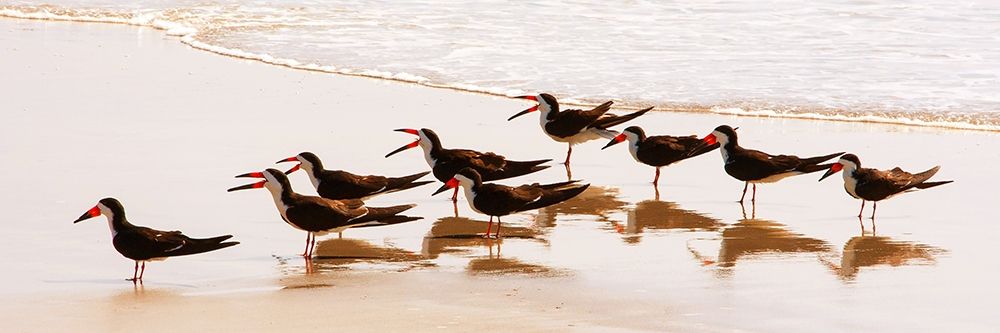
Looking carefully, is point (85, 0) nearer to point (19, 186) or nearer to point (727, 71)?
point (727, 71)

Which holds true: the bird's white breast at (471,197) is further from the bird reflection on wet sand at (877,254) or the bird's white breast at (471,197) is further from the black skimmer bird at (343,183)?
the bird reflection on wet sand at (877,254)

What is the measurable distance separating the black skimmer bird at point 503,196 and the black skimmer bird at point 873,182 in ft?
6.20

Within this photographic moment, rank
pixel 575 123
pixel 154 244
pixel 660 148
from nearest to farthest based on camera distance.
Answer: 1. pixel 154 244
2. pixel 660 148
3. pixel 575 123

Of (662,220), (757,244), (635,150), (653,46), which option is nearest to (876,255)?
(757,244)

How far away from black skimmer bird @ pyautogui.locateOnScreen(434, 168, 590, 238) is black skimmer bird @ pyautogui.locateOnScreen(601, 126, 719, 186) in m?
1.68

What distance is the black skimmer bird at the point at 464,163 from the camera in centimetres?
1049

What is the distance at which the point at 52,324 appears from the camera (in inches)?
263

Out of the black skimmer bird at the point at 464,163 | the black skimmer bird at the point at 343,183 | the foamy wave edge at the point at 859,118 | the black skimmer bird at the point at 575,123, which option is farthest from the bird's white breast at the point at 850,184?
the foamy wave edge at the point at 859,118

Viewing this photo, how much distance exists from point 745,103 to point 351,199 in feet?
19.3

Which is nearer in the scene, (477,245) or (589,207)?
(477,245)

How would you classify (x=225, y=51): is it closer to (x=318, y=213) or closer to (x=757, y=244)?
(x=318, y=213)

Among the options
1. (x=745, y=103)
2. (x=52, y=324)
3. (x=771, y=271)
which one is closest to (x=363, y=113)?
(x=745, y=103)

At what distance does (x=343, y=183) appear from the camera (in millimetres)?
9688

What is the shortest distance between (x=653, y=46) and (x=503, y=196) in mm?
8950
